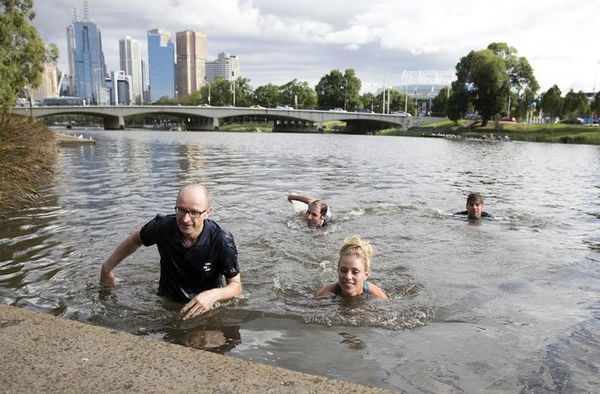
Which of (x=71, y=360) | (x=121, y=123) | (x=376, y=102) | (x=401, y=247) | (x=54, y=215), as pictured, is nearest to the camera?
(x=71, y=360)

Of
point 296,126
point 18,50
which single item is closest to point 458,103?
point 296,126

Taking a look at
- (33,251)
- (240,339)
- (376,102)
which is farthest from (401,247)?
(376,102)

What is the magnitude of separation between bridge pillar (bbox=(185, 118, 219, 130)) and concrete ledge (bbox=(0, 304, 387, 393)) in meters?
114

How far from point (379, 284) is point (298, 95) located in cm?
14738

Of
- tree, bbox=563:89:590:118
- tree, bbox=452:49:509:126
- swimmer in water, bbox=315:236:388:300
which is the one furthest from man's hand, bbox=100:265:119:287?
tree, bbox=563:89:590:118

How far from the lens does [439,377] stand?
4172 millimetres

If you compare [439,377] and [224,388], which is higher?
[224,388]

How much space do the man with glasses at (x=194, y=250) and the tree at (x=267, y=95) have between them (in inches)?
5800

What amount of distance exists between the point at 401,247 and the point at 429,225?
2.42m

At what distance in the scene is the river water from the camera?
453cm

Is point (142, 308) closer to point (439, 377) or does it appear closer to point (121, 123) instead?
point (439, 377)

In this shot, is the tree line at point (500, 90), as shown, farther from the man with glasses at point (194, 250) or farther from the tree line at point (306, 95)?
the man with glasses at point (194, 250)

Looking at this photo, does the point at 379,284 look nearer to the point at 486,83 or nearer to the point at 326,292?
the point at 326,292

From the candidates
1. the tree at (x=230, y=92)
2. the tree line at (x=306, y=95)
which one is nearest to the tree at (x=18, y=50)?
the tree line at (x=306, y=95)
